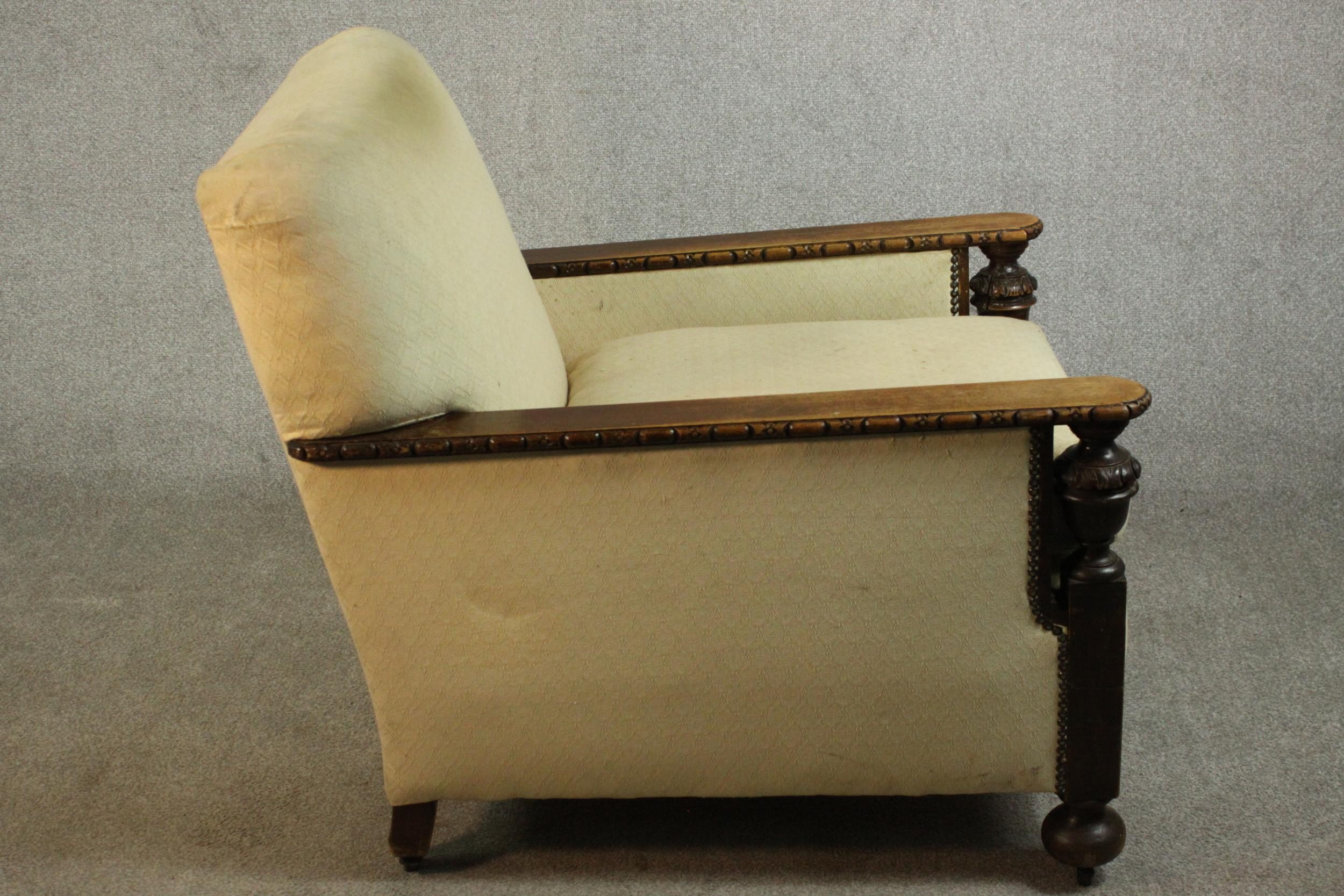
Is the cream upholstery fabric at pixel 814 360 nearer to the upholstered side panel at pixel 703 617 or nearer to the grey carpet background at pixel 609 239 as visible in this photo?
the upholstered side panel at pixel 703 617

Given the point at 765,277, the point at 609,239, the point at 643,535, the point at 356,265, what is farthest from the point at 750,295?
the point at 356,265

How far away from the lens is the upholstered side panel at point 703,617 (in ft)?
4.21

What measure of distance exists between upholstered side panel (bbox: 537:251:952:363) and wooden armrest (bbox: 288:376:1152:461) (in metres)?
0.65

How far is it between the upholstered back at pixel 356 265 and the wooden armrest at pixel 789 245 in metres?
0.45

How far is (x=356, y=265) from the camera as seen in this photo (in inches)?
48.1

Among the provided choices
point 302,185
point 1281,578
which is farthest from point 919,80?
point 302,185

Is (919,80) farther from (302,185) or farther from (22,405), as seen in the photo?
(22,405)

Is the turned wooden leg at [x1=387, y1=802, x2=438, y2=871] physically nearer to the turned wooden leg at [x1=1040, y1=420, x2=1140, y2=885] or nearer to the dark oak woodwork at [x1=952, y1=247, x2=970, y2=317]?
the turned wooden leg at [x1=1040, y1=420, x2=1140, y2=885]

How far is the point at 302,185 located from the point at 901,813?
98 centimetres

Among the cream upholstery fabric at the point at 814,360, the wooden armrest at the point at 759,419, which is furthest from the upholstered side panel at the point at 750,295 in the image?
the wooden armrest at the point at 759,419

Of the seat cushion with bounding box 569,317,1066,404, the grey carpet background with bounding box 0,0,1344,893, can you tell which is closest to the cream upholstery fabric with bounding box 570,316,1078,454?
the seat cushion with bounding box 569,317,1066,404

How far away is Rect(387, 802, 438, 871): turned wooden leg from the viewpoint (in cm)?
149

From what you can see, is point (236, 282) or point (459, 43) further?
point (459, 43)

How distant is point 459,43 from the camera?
7.91 ft
